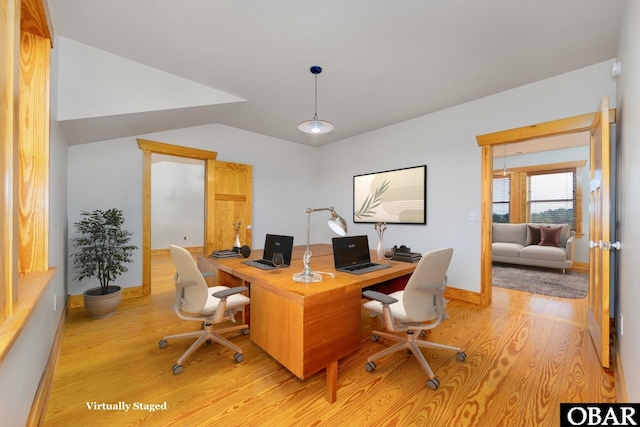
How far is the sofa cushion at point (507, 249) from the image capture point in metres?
5.21

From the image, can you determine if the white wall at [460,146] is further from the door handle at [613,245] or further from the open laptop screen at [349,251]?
the open laptop screen at [349,251]

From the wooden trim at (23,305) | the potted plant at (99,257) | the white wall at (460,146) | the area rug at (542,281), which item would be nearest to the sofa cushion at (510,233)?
the area rug at (542,281)

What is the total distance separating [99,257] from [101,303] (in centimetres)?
48

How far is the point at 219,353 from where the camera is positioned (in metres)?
2.10

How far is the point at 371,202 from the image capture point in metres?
4.50

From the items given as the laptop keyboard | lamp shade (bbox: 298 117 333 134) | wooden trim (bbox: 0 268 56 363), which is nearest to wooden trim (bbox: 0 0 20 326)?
wooden trim (bbox: 0 268 56 363)

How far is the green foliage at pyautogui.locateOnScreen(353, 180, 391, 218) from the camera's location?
4309 mm

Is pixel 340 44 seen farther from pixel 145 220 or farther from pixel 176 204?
pixel 176 204

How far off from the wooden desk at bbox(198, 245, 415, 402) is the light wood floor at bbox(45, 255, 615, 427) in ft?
0.80

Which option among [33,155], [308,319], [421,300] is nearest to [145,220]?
[33,155]

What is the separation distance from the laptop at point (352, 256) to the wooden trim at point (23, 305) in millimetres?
1594

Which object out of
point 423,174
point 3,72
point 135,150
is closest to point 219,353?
point 3,72

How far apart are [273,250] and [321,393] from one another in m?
1.09

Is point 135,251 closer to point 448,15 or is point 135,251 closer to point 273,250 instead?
point 273,250
